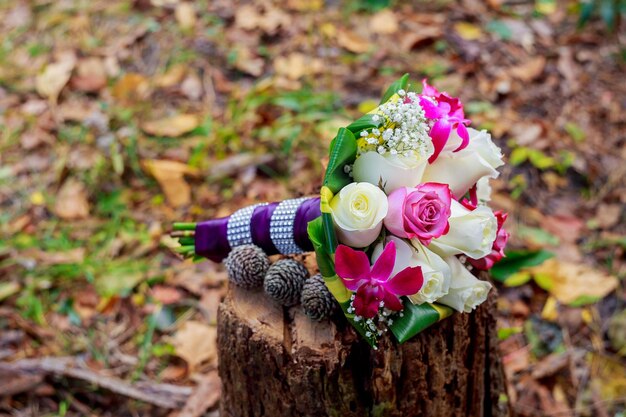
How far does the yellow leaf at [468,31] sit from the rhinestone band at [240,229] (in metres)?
2.23

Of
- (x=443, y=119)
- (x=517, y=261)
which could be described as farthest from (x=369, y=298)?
(x=517, y=261)

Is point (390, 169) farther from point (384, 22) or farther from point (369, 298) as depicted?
point (384, 22)

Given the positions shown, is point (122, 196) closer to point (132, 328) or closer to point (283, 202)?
point (132, 328)

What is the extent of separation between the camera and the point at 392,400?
1.30m

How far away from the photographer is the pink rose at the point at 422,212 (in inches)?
45.4

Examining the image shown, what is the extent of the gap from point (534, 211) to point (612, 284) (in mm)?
446

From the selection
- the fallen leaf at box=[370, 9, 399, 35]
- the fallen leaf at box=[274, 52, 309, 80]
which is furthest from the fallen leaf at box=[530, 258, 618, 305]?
the fallen leaf at box=[370, 9, 399, 35]

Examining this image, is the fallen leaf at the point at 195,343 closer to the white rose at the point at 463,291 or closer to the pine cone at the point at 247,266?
the pine cone at the point at 247,266

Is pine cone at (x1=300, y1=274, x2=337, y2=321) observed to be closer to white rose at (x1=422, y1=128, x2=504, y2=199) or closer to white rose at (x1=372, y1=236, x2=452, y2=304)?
white rose at (x1=372, y1=236, x2=452, y2=304)

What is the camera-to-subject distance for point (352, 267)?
1171 mm

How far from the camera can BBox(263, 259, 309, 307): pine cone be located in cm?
130

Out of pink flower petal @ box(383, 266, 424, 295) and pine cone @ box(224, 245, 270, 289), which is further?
pine cone @ box(224, 245, 270, 289)

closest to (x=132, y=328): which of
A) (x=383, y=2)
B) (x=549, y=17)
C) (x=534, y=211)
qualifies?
(x=534, y=211)

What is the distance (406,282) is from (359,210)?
15 centimetres
